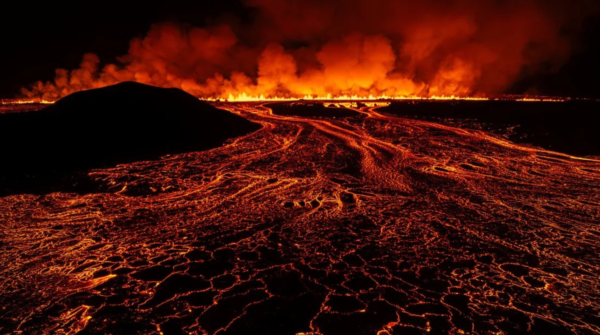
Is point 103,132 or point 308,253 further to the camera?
point 103,132

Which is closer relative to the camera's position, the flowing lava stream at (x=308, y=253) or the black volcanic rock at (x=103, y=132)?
the flowing lava stream at (x=308, y=253)

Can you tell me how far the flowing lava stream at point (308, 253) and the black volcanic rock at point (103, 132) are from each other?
212 cm

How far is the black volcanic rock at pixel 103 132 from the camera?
1030cm

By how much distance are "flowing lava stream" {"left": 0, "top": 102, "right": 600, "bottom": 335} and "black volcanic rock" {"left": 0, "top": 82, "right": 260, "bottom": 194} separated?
83.5 inches

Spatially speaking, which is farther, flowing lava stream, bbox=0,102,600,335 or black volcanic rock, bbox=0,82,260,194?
black volcanic rock, bbox=0,82,260,194

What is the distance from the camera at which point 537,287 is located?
433 centimetres

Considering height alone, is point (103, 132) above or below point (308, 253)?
above

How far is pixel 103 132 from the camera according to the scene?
12727mm

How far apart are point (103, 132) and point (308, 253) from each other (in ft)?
37.4

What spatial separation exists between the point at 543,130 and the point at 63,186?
2321 centimetres

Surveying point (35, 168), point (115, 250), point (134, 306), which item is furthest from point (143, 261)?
point (35, 168)

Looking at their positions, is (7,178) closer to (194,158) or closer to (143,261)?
(194,158)

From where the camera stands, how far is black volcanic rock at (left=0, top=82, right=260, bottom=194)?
10.3m

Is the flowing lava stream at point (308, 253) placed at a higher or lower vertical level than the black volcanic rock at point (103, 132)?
lower
